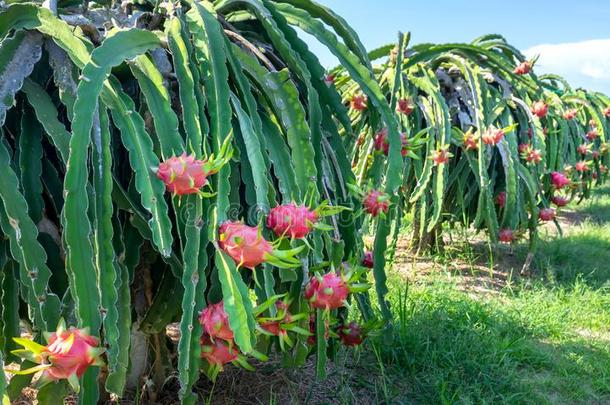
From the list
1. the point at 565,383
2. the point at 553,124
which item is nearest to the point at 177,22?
the point at 565,383

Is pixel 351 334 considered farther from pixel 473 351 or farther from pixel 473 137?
pixel 473 137

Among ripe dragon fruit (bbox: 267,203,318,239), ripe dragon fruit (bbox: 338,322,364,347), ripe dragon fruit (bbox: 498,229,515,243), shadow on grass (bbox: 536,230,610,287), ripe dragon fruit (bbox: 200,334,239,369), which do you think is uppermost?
ripe dragon fruit (bbox: 267,203,318,239)

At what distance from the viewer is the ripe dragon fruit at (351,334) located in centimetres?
Answer: 152

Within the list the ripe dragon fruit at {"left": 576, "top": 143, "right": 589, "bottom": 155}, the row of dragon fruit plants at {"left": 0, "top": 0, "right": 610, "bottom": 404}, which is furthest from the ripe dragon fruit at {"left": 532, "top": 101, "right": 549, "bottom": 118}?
the row of dragon fruit plants at {"left": 0, "top": 0, "right": 610, "bottom": 404}

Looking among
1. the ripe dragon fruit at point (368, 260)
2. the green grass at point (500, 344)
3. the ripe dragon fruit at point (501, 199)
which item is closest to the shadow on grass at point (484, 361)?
the green grass at point (500, 344)

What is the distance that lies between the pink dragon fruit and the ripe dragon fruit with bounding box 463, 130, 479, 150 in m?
2.26

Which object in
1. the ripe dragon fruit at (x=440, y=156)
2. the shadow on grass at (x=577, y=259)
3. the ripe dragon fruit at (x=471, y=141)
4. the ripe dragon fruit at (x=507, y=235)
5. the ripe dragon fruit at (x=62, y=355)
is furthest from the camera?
the shadow on grass at (x=577, y=259)

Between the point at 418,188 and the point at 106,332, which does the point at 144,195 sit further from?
the point at 418,188

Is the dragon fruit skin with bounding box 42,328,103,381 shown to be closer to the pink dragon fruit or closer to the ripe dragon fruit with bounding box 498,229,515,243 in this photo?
the pink dragon fruit

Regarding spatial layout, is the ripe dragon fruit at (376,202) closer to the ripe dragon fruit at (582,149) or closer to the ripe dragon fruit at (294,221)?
the ripe dragon fruit at (294,221)

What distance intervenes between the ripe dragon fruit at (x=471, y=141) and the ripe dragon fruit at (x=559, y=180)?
67 centimetres

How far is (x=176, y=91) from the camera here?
1.36 metres

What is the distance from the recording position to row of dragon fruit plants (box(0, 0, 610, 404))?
98cm

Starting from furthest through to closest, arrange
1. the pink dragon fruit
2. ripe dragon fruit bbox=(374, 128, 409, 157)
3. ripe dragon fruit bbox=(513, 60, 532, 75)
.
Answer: ripe dragon fruit bbox=(513, 60, 532, 75) < ripe dragon fruit bbox=(374, 128, 409, 157) < the pink dragon fruit
